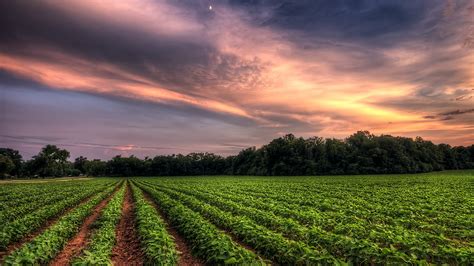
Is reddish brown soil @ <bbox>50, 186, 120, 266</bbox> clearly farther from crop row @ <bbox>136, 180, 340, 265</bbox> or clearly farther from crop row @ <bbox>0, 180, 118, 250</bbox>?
crop row @ <bbox>136, 180, 340, 265</bbox>

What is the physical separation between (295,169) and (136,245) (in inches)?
4018

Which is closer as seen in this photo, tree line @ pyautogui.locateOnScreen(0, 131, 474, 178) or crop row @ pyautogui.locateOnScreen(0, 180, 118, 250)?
crop row @ pyautogui.locateOnScreen(0, 180, 118, 250)

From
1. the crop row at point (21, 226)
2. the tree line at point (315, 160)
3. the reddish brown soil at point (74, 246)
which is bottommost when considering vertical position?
the reddish brown soil at point (74, 246)

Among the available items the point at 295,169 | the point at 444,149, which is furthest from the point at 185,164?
the point at 444,149

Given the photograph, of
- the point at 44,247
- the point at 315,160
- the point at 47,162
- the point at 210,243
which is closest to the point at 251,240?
the point at 210,243

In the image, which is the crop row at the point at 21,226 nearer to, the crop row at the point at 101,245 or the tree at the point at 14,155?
the crop row at the point at 101,245

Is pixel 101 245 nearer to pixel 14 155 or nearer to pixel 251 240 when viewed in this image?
pixel 251 240

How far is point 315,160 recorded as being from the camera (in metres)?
110

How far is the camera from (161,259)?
8820 mm

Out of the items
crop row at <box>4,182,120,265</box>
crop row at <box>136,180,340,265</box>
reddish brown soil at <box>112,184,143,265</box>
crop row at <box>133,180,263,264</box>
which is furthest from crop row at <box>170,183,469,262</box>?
crop row at <box>4,182,120,265</box>

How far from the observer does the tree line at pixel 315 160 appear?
98.1 metres

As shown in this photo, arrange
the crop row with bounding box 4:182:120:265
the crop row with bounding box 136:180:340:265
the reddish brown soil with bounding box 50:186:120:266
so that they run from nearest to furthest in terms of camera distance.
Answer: the crop row with bounding box 136:180:340:265 < the crop row with bounding box 4:182:120:265 < the reddish brown soil with bounding box 50:186:120:266

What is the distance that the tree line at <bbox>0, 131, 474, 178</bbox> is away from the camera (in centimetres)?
9806

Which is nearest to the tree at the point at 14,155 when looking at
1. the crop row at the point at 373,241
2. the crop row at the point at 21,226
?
the crop row at the point at 21,226
